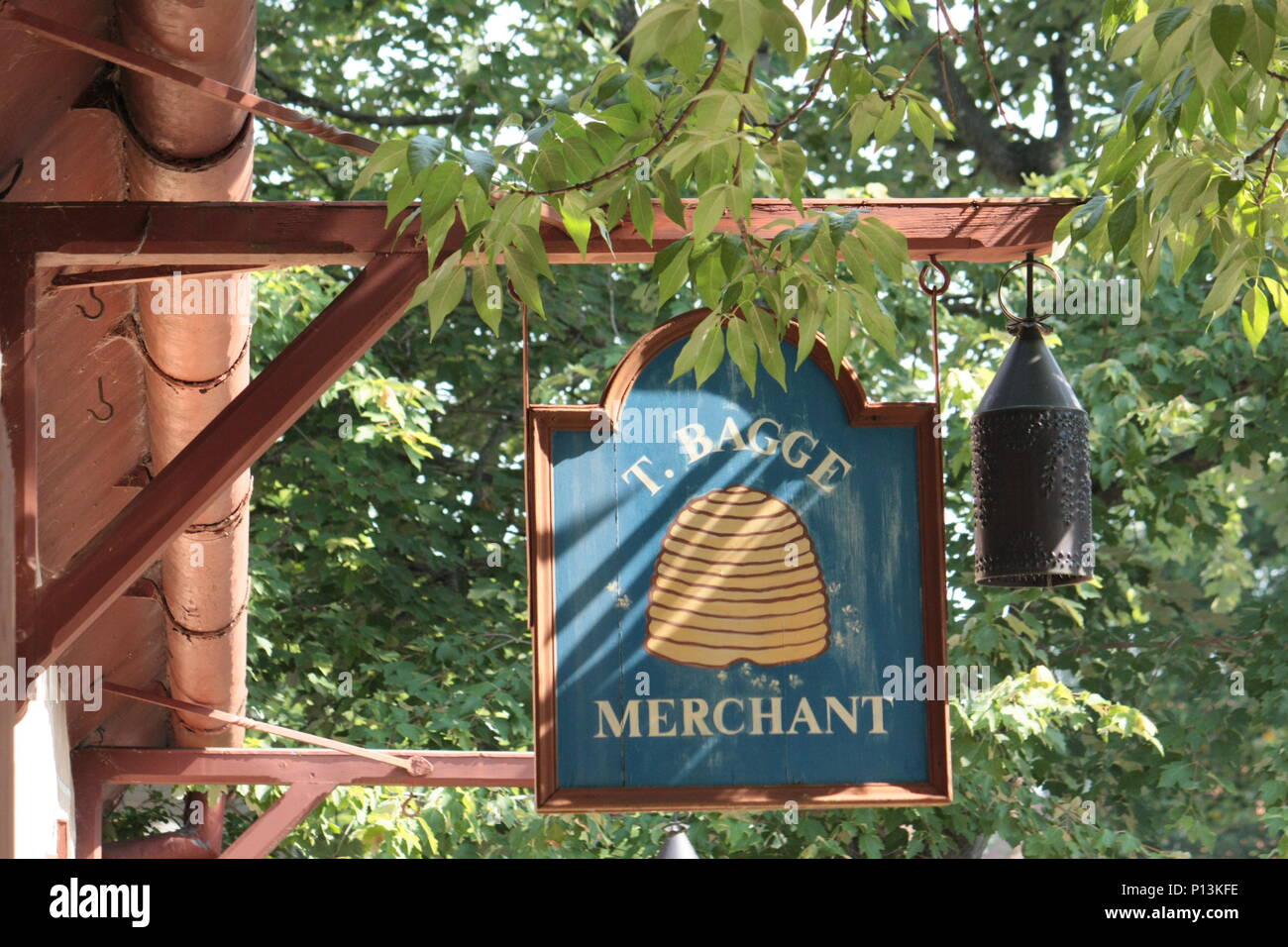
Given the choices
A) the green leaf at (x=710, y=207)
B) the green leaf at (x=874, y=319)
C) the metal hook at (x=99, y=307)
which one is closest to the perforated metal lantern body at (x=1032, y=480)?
the green leaf at (x=874, y=319)

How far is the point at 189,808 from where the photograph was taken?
942 centimetres

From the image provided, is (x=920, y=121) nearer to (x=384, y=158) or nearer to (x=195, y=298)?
(x=384, y=158)

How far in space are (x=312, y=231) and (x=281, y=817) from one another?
4116mm

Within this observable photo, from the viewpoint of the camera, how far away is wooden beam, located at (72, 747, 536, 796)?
7109mm

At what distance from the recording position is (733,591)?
3.42 m

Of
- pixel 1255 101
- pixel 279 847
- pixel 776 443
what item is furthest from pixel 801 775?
pixel 279 847

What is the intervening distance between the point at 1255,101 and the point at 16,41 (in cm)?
259

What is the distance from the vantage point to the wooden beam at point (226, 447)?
3768 mm

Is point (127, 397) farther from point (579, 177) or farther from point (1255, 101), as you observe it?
point (1255, 101)

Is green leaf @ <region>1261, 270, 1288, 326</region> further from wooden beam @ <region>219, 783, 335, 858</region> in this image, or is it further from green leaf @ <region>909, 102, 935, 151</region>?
wooden beam @ <region>219, 783, 335, 858</region>

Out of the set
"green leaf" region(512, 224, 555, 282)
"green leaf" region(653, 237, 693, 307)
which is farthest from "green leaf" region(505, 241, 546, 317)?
"green leaf" region(653, 237, 693, 307)

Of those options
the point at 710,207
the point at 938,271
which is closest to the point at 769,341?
the point at 710,207

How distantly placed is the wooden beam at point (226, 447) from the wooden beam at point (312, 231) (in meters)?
0.11

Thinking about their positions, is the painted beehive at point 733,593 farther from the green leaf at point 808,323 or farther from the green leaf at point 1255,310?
the green leaf at point 1255,310
